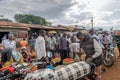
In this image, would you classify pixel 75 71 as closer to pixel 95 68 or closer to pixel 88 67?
pixel 88 67

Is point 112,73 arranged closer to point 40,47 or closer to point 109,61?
point 109,61

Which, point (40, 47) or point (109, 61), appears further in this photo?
point (109, 61)

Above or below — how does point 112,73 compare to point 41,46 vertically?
below

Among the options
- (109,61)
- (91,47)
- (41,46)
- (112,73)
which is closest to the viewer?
(91,47)

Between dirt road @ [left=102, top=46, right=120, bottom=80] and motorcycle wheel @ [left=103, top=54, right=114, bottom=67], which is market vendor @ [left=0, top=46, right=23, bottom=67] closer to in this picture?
dirt road @ [left=102, top=46, right=120, bottom=80]

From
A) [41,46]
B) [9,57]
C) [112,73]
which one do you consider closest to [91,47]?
[41,46]

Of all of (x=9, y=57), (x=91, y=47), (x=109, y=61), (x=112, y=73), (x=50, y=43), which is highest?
(x=91, y=47)

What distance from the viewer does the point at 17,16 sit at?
64062mm

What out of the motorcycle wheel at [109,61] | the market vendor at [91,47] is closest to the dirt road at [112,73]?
the motorcycle wheel at [109,61]

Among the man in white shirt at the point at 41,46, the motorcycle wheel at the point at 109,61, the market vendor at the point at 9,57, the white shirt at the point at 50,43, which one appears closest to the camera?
the market vendor at the point at 9,57

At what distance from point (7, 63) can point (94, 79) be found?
2523mm

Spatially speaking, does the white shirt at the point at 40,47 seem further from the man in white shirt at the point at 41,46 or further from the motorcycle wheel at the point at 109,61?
the motorcycle wheel at the point at 109,61

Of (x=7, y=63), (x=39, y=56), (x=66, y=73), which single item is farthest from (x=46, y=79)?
(x=39, y=56)

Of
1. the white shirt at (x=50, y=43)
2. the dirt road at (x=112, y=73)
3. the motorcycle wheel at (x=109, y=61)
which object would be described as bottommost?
the dirt road at (x=112, y=73)
